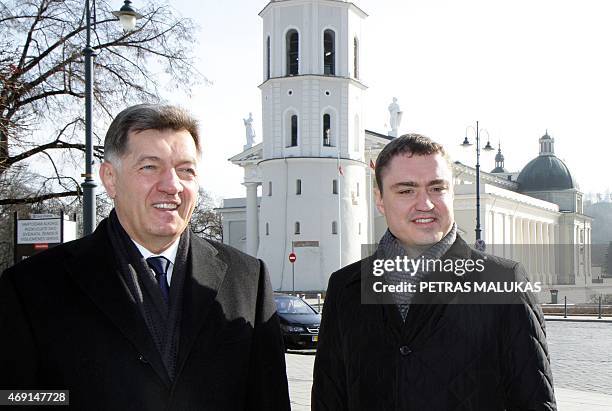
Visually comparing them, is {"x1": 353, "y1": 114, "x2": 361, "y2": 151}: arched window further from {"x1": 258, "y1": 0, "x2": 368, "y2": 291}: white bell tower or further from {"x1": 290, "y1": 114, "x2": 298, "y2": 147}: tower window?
{"x1": 290, "y1": 114, "x2": 298, "y2": 147}: tower window

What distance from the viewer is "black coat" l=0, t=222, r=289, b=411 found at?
3375mm

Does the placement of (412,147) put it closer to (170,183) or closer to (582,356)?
(170,183)

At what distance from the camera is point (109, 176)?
12.1 feet

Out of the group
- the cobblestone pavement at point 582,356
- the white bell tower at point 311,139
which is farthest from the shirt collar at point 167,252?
the white bell tower at point 311,139

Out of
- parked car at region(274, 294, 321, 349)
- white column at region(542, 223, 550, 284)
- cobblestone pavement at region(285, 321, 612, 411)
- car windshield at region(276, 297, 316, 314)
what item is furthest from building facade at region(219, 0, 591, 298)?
white column at region(542, 223, 550, 284)

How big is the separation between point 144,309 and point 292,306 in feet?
58.4

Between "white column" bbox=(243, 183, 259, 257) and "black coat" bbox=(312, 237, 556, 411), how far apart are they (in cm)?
5831

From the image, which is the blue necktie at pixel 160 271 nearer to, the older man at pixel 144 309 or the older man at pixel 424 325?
the older man at pixel 144 309

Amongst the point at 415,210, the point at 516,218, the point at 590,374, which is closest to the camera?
the point at 415,210

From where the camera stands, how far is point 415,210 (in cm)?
396

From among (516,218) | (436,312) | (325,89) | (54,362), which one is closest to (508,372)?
(436,312)

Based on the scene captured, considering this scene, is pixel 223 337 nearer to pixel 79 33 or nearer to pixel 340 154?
pixel 79 33

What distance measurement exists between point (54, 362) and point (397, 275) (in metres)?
1.62

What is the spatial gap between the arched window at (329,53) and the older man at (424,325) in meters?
54.2
